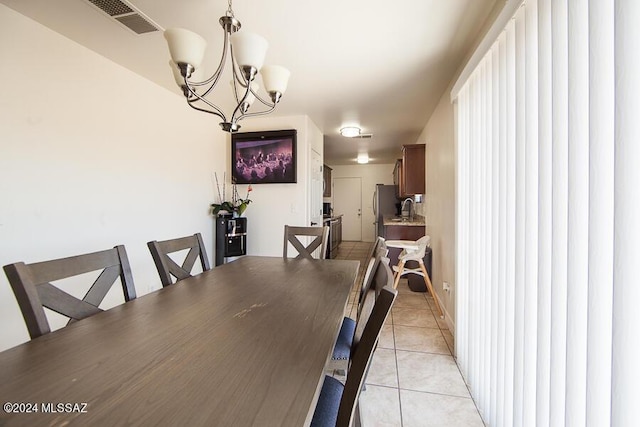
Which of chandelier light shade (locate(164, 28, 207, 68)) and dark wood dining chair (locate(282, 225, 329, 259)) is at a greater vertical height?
chandelier light shade (locate(164, 28, 207, 68))

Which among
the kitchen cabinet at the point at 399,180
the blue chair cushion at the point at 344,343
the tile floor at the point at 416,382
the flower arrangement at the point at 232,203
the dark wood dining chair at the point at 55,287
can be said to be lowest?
the tile floor at the point at 416,382

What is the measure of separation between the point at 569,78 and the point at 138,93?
3098 millimetres

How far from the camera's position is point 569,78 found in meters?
0.84

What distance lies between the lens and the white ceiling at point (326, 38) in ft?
5.29

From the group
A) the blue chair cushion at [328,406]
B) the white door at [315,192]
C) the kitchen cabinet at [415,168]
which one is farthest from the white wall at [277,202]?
the blue chair cushion at [328,406]

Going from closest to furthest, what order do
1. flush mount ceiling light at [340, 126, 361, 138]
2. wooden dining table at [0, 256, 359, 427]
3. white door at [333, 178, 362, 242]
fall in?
wooden dining table at [0, 256, 359, 427] → flush mount ceiling light at [340, 126, 361, 138] → white door at [333, 178, 362, 242]

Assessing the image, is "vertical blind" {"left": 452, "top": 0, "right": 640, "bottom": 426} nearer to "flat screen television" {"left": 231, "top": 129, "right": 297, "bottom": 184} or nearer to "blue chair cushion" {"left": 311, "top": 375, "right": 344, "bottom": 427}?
"blue chair cushion" {"left": 311, "top": 375, "right": 344, "bottom": 427}

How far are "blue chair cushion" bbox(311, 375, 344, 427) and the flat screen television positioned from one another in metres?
2.72

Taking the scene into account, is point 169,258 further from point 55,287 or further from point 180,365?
point 180,365

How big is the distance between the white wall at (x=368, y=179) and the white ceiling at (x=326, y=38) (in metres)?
4.95

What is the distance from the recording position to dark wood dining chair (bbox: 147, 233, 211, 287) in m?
1.55

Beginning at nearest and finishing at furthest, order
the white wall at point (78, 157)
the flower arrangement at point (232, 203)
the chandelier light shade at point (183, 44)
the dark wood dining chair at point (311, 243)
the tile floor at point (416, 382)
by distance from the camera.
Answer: the chandelier light shade at point (183, 44)
the tile floor at point (416, 382)
the white wall at point (78, 157)
the dark wood dining chair at point (311, 243)
the flower arrangement at point (232, 203)

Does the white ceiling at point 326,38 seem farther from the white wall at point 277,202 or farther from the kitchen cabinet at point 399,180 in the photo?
the kitchen cabinet at point 399,180

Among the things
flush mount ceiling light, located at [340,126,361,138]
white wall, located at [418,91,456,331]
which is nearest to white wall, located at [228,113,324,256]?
flush mount ceiling light, located at [340,126,361,138]
